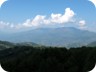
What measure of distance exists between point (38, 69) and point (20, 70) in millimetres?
343

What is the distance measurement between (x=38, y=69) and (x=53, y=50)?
34.8 inches

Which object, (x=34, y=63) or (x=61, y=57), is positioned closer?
(x=34, y=63)

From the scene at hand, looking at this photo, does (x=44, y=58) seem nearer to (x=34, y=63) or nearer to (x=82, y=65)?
(x=34, y=63)

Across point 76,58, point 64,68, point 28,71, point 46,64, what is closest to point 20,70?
point 28,71

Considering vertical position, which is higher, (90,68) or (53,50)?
(53,50)

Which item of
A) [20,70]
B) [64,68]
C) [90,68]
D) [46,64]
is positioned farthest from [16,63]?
[90,68]

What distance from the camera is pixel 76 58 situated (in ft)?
13.0

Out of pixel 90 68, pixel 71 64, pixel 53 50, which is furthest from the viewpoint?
pixel 53 50

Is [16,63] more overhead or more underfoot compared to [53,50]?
more underfoot

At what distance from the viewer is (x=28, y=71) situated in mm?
3564

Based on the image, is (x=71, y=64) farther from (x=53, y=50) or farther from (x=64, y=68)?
(x=53, y=50)

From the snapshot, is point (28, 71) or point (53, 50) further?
point (53, 50)

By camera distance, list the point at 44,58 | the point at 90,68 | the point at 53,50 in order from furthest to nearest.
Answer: the point at 53,50 → the point at 44,58 → the point at 90,68

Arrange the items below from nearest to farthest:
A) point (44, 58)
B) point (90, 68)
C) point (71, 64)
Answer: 1. point (90, 68)
2. point (71, 64)
3. point (44, 58)
